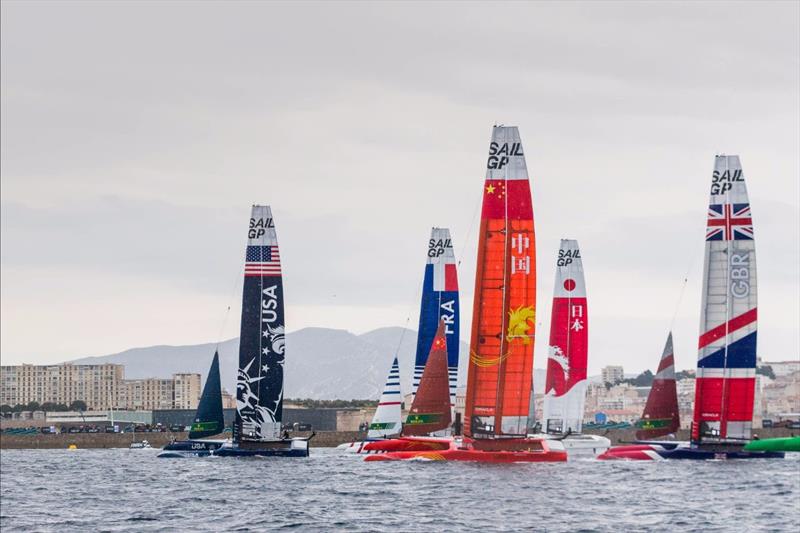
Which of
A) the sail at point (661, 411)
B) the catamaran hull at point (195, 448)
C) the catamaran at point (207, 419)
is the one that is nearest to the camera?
the sail at point (661, 411)

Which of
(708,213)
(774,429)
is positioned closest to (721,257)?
(708,213)

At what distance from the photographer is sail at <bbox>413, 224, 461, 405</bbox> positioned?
93250 millimetres

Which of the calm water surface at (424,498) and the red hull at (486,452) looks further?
the red hull at (486,452)

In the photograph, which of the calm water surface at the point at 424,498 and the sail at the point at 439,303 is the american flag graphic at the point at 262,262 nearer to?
the calm water surface at the point at 424,498

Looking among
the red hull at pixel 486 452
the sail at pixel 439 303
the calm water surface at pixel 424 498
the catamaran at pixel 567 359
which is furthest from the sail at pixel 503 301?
the sail at pixel 439 303

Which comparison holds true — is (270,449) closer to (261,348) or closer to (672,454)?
(261,348)

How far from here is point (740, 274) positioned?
242ft

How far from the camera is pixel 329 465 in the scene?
78688 millimetres

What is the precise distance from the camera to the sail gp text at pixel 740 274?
73.8 meters

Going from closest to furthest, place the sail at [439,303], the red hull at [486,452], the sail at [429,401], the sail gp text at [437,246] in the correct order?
1. the red hull at [486,452]
2. the sail at [429,401]
3. the sail at [439,303]
4. the sail gp text at [437,246]

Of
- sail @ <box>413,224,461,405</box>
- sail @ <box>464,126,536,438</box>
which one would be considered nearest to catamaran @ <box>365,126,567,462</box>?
sail @ <box>464,126,536,438</box>

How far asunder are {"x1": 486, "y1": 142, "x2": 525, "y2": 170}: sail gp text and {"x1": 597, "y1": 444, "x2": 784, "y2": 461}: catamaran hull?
1895cm

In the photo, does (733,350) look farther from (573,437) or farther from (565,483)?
(565,483)

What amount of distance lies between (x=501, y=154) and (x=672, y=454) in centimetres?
1952
